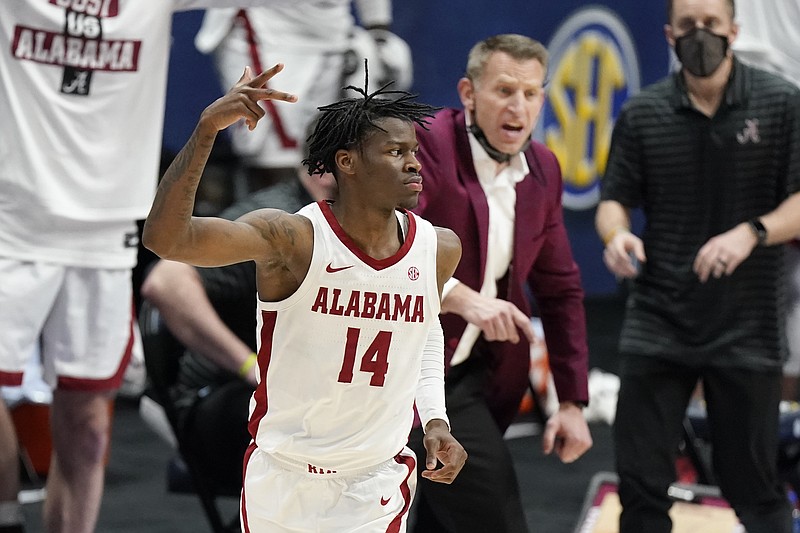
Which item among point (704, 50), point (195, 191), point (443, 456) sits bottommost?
point (443, 456)

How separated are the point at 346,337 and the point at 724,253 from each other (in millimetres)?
1695

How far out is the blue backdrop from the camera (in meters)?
9.38

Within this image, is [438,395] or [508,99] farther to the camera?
[508,99]

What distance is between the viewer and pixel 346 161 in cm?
319

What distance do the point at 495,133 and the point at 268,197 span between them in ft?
4.09

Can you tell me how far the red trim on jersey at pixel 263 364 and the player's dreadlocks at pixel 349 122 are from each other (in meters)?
0.37

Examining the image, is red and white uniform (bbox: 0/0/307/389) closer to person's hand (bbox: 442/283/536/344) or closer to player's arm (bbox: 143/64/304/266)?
person's hand (bbox: 442/283/536/344)

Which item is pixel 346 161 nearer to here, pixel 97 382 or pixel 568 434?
pixel 568 434

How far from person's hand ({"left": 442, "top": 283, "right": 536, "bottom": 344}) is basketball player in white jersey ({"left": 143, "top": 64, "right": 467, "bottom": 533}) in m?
0.42

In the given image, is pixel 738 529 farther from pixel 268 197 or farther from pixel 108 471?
pixel 108 471

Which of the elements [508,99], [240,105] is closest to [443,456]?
[240,105]

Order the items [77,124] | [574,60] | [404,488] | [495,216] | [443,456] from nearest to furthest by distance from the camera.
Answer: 1. [443,456]
2. [404,488]
3. [495,216]
4. [77,124]
5. [574,60]

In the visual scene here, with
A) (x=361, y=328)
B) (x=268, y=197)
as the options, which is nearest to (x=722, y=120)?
(x=268, y=197)

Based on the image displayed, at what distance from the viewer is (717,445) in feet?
15.4
